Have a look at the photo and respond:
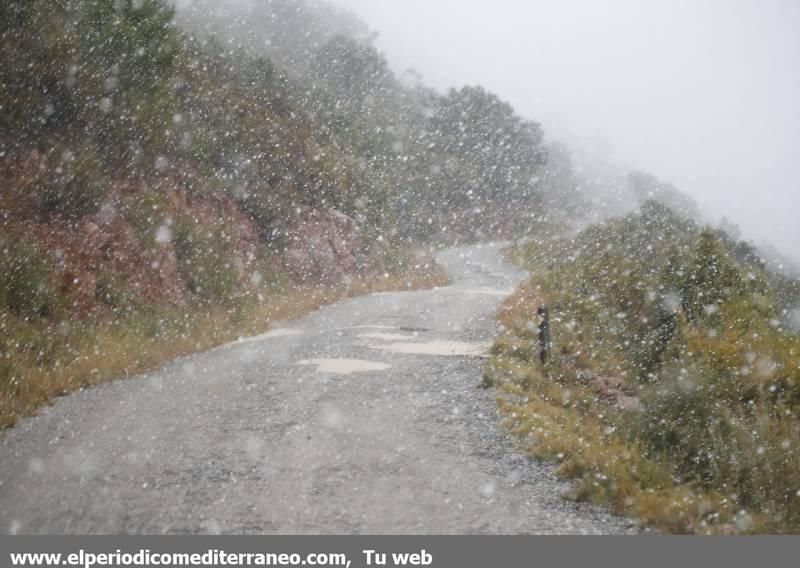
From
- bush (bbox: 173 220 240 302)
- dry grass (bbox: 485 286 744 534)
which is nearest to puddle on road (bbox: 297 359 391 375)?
dry grass (bbox: 485 286 744 534)

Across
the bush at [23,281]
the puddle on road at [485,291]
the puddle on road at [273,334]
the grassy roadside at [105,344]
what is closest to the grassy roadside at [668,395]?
the puddle on road at [485,291]

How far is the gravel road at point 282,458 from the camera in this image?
5.24 m

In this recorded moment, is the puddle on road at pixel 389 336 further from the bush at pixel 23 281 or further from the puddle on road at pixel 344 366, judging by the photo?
the bush at pixel 23 281

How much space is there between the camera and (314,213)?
23.6 metres

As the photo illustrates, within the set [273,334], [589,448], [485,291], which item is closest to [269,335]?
[273,334]

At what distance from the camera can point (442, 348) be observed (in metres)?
12.7

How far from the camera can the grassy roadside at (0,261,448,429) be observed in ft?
27.2

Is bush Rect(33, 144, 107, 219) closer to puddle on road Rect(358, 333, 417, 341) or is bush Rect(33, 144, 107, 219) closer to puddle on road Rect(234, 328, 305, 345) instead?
puddle on road Rect(234, 328, 305, 345)

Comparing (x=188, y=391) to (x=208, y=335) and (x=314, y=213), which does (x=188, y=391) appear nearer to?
(x=208, y=335)

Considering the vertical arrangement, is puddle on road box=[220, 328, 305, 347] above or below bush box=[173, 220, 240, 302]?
below

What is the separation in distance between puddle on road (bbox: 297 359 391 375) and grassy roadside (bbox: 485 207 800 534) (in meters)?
2.02

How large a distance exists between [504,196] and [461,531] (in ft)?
209

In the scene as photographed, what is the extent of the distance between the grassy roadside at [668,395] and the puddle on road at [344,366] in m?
2.02

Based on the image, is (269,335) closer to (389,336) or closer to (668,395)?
(389,336)
